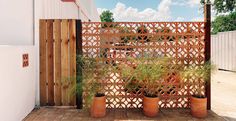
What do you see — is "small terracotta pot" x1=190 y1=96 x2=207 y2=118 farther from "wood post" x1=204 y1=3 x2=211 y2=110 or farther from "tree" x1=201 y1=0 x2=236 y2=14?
"tree" x1=201 y1=0 x2=236 y2=14

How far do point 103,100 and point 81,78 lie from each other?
65 centimetres

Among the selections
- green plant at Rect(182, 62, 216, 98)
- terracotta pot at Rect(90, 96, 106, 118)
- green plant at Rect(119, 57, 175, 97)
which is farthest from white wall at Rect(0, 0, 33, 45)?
green plant at Rect(182, 62, 216, 98)

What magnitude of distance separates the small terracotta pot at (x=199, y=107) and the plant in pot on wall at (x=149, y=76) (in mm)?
685

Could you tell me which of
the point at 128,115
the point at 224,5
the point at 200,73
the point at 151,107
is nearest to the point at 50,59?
the point at 128,115

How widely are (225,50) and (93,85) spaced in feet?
30.4

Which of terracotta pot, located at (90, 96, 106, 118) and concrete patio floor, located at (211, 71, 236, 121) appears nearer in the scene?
terracotta pot, located at (90, 96, 106, 118)

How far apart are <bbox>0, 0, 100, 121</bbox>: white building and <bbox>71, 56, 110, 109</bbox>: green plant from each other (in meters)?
0.87

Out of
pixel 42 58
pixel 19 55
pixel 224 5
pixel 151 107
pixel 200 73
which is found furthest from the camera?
pixel 224 5

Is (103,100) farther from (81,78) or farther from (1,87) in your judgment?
(1,87)

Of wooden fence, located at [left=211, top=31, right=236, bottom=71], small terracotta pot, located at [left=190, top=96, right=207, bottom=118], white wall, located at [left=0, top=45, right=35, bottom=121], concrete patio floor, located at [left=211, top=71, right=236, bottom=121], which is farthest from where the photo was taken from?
wooden fence, located at [left=211, top=31, right=236, bottom=71]

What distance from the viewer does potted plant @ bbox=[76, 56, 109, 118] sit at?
459cm

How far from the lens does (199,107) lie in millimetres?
4621

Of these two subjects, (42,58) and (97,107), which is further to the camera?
(42,58)

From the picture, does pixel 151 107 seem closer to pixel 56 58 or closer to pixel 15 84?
pixel 56 58
